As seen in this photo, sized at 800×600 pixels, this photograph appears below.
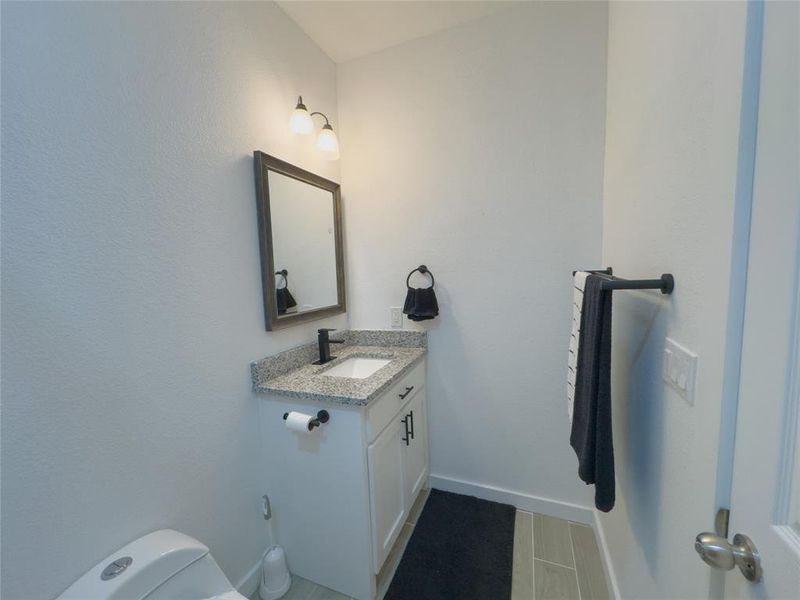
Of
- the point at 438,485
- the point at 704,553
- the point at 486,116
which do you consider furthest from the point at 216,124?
the point at 438,485

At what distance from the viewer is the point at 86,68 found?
0.85 m

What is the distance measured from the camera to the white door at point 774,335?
1.32 ft

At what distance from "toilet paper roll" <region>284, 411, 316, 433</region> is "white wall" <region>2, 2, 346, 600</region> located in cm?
27

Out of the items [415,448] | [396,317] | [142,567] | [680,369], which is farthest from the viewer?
[396,317]

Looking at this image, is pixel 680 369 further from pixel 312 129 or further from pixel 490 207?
pixel 312 129

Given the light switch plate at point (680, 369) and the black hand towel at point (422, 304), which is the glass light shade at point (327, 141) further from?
the light switch plate at point (680, 369)

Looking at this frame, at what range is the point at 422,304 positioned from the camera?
172 cm

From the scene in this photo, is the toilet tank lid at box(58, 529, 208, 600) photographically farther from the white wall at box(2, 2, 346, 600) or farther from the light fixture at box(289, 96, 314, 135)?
the light fixture at box(289, 96, 314, 135)

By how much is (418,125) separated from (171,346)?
1.60 meters

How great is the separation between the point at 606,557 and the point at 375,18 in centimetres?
278

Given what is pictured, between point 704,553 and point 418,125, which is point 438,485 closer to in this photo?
point 704,553

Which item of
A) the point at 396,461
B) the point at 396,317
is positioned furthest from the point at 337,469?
the point at 396,317

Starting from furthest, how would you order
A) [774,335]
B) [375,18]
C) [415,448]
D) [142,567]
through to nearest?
[415,448], [375,18], [142,567], [774,335]

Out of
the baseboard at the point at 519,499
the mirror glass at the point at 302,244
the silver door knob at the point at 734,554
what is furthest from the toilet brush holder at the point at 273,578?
the silver door knob at the point at 734,554
